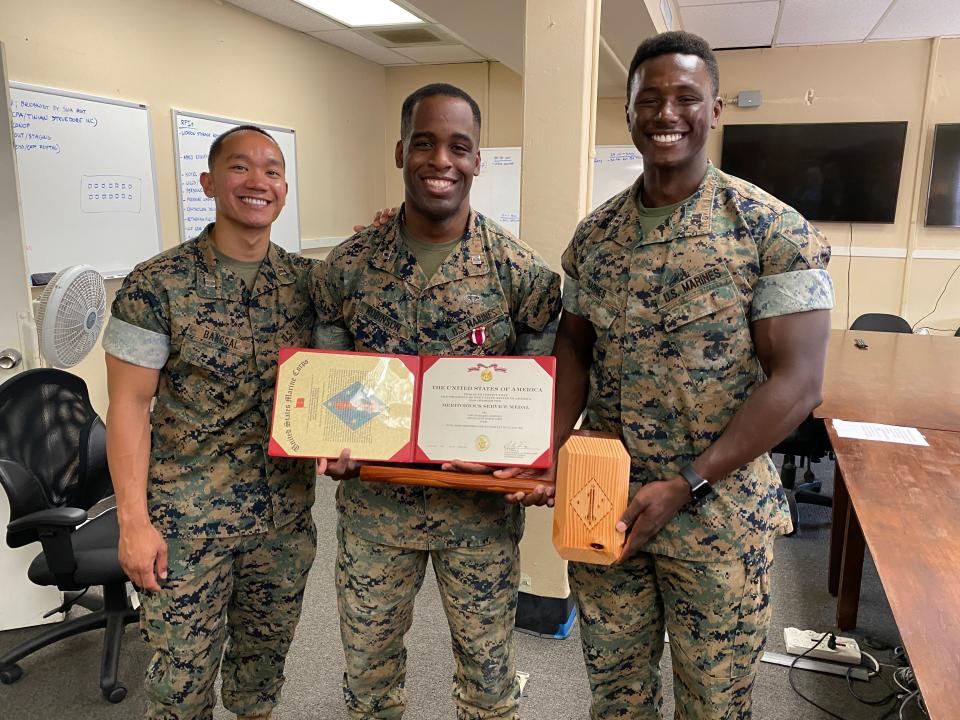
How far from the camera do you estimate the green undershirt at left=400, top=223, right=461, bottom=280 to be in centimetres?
145

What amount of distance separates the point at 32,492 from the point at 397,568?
1281 millimetres

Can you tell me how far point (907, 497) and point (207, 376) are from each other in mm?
1734

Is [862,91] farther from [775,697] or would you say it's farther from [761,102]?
[775,697]

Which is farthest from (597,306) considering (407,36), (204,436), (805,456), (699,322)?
(407,36)

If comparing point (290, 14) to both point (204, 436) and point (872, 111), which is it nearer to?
point (204, 436)

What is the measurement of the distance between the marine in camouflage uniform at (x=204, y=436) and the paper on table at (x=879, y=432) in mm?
1827

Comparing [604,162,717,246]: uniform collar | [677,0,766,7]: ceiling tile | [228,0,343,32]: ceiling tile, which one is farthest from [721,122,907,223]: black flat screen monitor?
[604,162,717,246]: uniform collar

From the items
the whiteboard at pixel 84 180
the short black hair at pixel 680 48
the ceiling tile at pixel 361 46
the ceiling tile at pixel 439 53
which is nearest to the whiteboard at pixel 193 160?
the whiteboard at pixel 84 180

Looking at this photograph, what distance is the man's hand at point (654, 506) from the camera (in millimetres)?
1240

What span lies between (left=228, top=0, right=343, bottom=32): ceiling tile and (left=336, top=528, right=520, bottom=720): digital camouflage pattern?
343 centimetres

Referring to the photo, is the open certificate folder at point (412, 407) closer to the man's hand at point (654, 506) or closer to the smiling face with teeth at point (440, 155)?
the man's hand at point (654, 506)

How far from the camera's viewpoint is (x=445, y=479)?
135 cm

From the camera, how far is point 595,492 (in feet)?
4.03

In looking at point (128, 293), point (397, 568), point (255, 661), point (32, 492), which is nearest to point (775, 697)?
point (397, 568)
